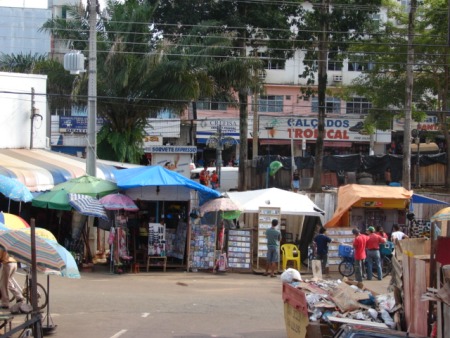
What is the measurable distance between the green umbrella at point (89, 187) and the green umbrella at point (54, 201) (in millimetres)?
265

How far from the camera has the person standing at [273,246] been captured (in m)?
22.0

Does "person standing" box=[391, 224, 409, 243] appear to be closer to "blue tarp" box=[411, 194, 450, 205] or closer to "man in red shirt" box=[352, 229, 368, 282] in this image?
"man in red shirt" box=[352, 229, 368, 282]

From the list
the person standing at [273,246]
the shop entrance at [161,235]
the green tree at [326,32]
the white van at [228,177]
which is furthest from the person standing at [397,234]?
the white van at [228,177]

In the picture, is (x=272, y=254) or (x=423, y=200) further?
(x=423, y=200)

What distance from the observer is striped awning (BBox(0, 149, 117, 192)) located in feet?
70.9

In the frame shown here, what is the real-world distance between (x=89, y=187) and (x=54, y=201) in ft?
4.23

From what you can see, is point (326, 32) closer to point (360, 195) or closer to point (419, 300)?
point (360, 195)

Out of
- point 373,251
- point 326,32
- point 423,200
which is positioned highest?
point 326,32

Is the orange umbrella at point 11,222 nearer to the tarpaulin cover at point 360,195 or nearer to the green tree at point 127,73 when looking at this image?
the tarpaulin cover at point 360,195

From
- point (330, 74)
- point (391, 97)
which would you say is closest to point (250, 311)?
point (391, 97)

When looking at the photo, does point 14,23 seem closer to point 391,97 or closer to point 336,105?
point 336,105

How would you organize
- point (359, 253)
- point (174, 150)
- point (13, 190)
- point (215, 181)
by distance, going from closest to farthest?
1. point (13, 190)
2. point (359, 253)
3. point (215, 181)
4. point (174, 150)

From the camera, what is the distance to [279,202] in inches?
969

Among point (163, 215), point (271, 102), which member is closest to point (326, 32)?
point (163, 215)
